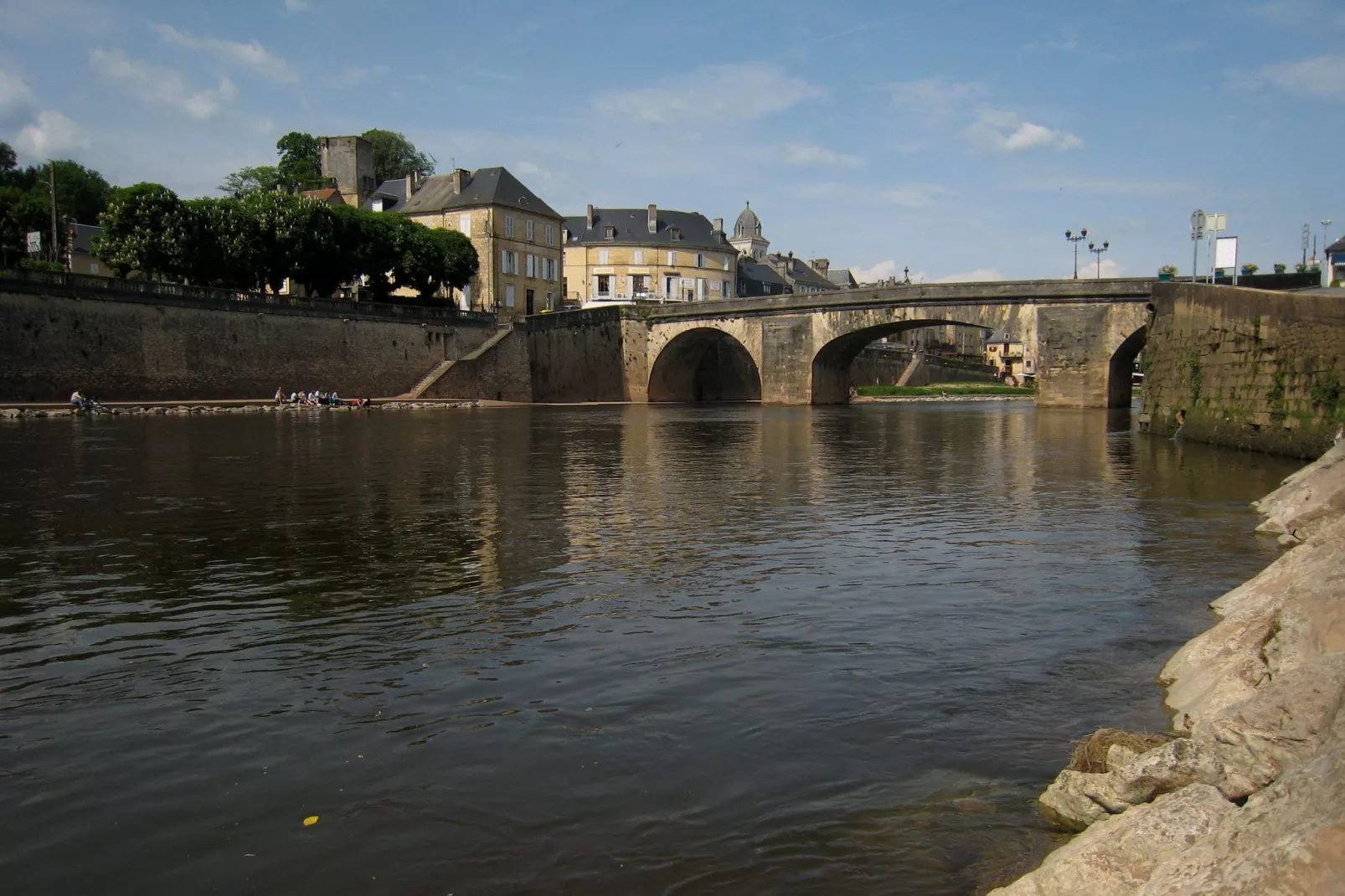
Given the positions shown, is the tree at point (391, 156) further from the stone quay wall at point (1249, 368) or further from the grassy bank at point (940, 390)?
the stone quay wall at point (1249, 368)

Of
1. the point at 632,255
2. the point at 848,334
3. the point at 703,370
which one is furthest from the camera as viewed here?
the point at 632,255

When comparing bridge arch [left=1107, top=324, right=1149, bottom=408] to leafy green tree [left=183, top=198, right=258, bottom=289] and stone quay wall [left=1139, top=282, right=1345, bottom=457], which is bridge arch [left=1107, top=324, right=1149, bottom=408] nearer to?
stone quay wall [left=1139, top=282, right=1345, bottom=457]

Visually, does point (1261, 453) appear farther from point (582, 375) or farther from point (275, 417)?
point (582, 375)

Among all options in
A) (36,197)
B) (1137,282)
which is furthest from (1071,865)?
(36,197)

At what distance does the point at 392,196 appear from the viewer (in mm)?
71562

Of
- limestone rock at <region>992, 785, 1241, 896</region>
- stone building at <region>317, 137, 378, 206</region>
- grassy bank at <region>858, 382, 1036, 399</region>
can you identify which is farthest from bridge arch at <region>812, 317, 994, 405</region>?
limestone rock at <region>992, 785, 1241, 896</region>

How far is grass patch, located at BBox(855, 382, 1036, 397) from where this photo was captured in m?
72.2

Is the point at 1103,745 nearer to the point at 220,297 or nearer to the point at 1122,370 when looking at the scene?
the point at 1122,370

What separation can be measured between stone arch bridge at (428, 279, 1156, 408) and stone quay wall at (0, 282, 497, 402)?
3.41 meters

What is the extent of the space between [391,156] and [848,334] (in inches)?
2048

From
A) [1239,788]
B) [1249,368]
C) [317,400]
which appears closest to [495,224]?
[317,400]

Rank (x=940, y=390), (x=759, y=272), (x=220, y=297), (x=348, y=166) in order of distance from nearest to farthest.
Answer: (x=220, y=297) < (x=348, y=166) < (x=940, y=390) < (x=759, y=272)

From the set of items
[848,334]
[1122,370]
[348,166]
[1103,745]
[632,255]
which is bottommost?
[1103,745]

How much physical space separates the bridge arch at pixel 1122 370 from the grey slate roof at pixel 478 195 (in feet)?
125
